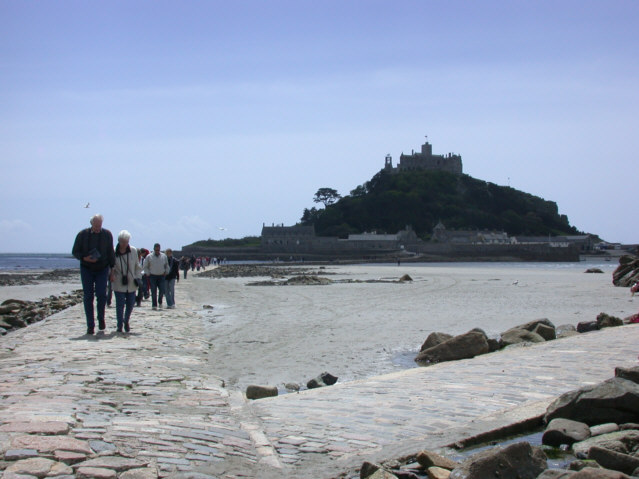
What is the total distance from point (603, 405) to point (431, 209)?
152 m

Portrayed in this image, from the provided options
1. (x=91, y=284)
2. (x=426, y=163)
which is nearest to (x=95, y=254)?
(x=91, y=284)

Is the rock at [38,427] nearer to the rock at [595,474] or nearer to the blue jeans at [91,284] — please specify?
the rock at [595,474]

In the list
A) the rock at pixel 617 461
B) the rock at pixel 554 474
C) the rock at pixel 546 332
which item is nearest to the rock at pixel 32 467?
the rock at pixel 554 474

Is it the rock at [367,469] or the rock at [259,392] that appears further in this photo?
the rock at [259,392]

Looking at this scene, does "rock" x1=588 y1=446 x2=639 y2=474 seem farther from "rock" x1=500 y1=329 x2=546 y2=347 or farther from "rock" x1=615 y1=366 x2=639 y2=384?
"rock" x1=500 y1=329 x2=546 y2=347

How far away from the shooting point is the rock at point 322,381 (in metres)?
7.53

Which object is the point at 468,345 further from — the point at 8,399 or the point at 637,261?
the point at 637,261

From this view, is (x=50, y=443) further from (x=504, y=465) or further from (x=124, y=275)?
(x=124, y=275)

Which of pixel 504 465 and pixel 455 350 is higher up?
pixel 504 465

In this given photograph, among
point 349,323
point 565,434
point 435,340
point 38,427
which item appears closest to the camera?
point 38,427

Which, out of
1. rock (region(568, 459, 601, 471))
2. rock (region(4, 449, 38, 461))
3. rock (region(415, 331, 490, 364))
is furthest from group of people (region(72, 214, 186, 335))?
rock (region(568, 459, 601, 471))

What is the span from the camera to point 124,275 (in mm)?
10383

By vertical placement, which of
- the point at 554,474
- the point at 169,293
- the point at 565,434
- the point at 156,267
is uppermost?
the point at 156,267

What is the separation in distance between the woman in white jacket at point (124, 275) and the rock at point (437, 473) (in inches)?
285
